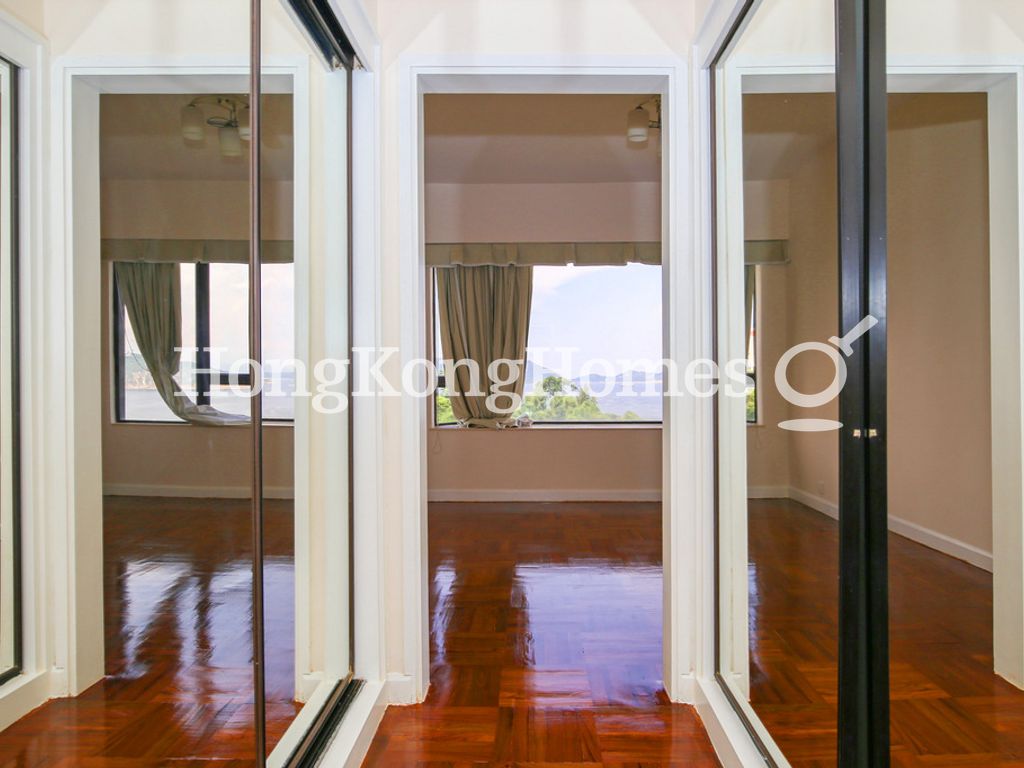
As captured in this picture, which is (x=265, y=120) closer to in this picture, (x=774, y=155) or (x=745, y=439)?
(x=774, y=155)

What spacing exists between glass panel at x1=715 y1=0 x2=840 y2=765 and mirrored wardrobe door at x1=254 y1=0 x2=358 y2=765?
3.91 ft

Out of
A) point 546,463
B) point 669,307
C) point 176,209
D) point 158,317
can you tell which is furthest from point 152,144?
point 546,463

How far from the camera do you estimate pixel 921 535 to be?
3.30 ft

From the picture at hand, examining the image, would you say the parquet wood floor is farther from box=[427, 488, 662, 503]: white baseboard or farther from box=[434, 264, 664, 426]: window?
box=[434, 264, 664, 426]: window

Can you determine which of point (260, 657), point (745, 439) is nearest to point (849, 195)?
point (745, 439)

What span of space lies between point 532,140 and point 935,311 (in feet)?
13.2

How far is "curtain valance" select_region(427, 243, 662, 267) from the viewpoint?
19.2ft

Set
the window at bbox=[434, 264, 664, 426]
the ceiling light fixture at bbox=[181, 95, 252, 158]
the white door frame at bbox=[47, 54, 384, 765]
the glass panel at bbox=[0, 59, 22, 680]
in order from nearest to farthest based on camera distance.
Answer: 1. the glass panel at bbox=[0, 59, 22, 680]
2. the white door frame at bbox=[47, 54, 384, 765]
3. the ceiling light fixture at bbox=[181, 95, 252, 158]
4. the window at bbox=[434, 264, 664, 426]

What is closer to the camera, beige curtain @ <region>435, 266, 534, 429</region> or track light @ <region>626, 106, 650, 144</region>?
track light @ <region>626, 106, 650, 144</region>

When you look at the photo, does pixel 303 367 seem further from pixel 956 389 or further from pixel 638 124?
pixel 638 124

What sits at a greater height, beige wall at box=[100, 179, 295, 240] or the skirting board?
beige wall at box=[100, 179, 295, 240]

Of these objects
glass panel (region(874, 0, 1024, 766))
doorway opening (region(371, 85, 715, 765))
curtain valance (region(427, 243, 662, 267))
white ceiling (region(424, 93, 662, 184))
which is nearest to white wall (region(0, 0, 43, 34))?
glass panel (region(874, 0, 1024, 766))

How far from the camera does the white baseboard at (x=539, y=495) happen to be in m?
5.90

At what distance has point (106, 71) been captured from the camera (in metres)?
0.76
